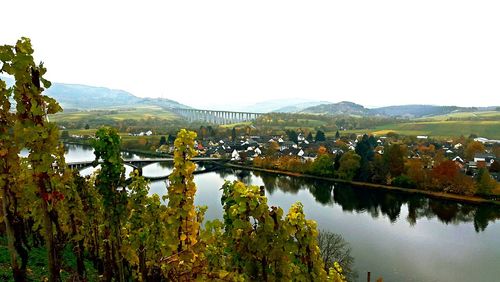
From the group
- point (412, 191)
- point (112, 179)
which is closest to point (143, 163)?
point (412, 191)

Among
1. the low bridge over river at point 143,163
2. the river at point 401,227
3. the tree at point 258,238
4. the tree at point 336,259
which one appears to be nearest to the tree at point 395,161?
the river at point 401,227

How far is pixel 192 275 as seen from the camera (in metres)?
6.36

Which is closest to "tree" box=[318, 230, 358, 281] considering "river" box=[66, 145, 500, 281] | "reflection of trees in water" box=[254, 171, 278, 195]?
"river" box=[66, 145, 500, 281]

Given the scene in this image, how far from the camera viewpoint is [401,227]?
36.2 m

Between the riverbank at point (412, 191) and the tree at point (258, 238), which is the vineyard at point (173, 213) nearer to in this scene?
the tree at point (258, 238)

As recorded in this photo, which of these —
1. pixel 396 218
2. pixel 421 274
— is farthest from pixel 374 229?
pixel 421 274

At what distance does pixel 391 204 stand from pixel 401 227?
8.71m

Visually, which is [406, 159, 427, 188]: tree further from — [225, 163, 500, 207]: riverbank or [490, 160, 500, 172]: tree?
[490, 160, 500, 172]: tree

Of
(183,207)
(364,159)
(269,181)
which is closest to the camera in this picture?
(183,207)

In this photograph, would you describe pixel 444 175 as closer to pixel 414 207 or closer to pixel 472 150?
pixel 414 207

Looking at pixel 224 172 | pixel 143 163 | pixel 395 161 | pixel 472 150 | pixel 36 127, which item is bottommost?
pixel 224 172

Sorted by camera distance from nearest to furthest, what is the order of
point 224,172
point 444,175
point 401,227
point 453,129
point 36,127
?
point 36,127, point 401,227, point 444,175, point 224,172, point 453,129

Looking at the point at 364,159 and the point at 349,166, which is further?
the point at 364,159

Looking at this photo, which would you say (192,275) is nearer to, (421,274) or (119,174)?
(119,174)
